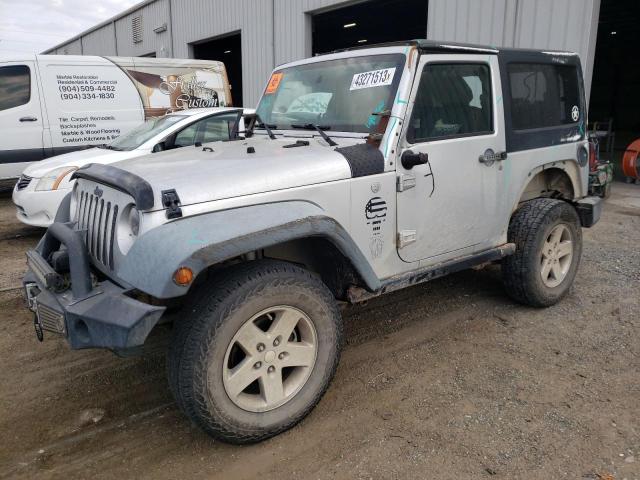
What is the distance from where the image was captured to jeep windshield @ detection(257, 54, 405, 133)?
3254 millimetres

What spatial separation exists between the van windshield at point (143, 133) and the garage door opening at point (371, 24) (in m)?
10.4

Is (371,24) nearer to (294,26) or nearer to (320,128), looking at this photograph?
(294,26)

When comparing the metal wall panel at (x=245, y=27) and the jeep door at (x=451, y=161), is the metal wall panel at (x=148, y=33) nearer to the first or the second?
the metal wall panel at (x=245, y=27)

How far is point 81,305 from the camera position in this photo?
2396 millimetres

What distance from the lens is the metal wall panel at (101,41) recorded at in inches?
984

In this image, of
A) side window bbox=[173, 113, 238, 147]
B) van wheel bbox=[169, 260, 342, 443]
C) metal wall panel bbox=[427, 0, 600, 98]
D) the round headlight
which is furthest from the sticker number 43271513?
metal wall panel bbox=[427, 0, 600, 98]

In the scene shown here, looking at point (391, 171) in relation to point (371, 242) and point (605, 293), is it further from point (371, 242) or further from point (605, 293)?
point (605, 293)

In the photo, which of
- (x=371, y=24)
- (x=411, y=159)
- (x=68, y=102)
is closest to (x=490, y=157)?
(x=411, y=159)

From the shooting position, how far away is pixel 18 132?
8797mm

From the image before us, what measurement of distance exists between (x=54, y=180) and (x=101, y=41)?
2332cm

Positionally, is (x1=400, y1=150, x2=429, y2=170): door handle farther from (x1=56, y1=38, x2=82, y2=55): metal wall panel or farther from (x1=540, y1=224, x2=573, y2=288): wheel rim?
(x1=56, y1=38, x2=82, y2=55): metal wall panel

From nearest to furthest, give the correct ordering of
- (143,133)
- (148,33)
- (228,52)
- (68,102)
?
(143,133), (68,102), (148,33), (228,52)

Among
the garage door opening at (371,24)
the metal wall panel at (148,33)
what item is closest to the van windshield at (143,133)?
the garage door opening at (371,24)

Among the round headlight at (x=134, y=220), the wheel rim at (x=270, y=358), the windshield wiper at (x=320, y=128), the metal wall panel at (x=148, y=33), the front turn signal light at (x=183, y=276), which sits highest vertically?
the metal wall panel at (x=148, y=33)
